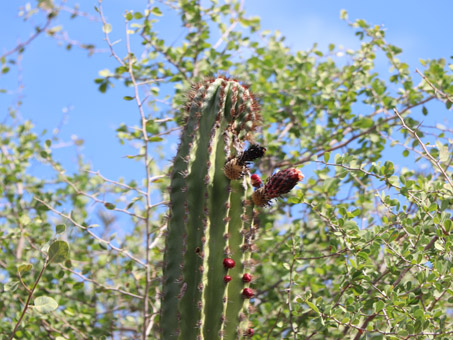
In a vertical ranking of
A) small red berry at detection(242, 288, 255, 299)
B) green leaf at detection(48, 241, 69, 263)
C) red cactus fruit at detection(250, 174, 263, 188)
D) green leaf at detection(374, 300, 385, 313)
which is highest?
red cactus fruit at detection(250, 174, 263, 188)

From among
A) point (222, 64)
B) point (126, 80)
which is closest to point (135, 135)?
point (126, 80)

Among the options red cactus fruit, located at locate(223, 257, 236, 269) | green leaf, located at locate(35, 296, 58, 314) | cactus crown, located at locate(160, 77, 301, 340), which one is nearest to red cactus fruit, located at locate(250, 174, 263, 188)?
cactus crown, located at locate(160, 77, 301, 340)

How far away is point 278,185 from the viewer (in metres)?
2.79

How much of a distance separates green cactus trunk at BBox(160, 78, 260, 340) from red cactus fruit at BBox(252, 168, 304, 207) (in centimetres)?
8

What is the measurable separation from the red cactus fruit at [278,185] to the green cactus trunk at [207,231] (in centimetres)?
8

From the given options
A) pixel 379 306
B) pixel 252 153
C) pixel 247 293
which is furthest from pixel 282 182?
pixel 379 306

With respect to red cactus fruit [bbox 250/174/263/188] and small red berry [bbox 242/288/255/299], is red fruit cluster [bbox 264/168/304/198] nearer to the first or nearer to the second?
red cactus fruit [bbox 250/174/263/188]

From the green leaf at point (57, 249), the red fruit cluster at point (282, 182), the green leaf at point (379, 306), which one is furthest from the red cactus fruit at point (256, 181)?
Answer: the green leaf at point (57, 249)

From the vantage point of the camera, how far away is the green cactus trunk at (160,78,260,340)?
8.86 ft

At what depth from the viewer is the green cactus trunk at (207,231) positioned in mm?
2699

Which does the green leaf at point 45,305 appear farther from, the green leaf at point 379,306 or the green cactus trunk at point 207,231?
the green leaf at point 379,306

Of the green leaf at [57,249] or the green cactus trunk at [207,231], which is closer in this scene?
the green leaf at [57,249]

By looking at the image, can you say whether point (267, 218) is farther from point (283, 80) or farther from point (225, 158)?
point (225, 158)

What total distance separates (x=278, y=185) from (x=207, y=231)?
1.39ft
